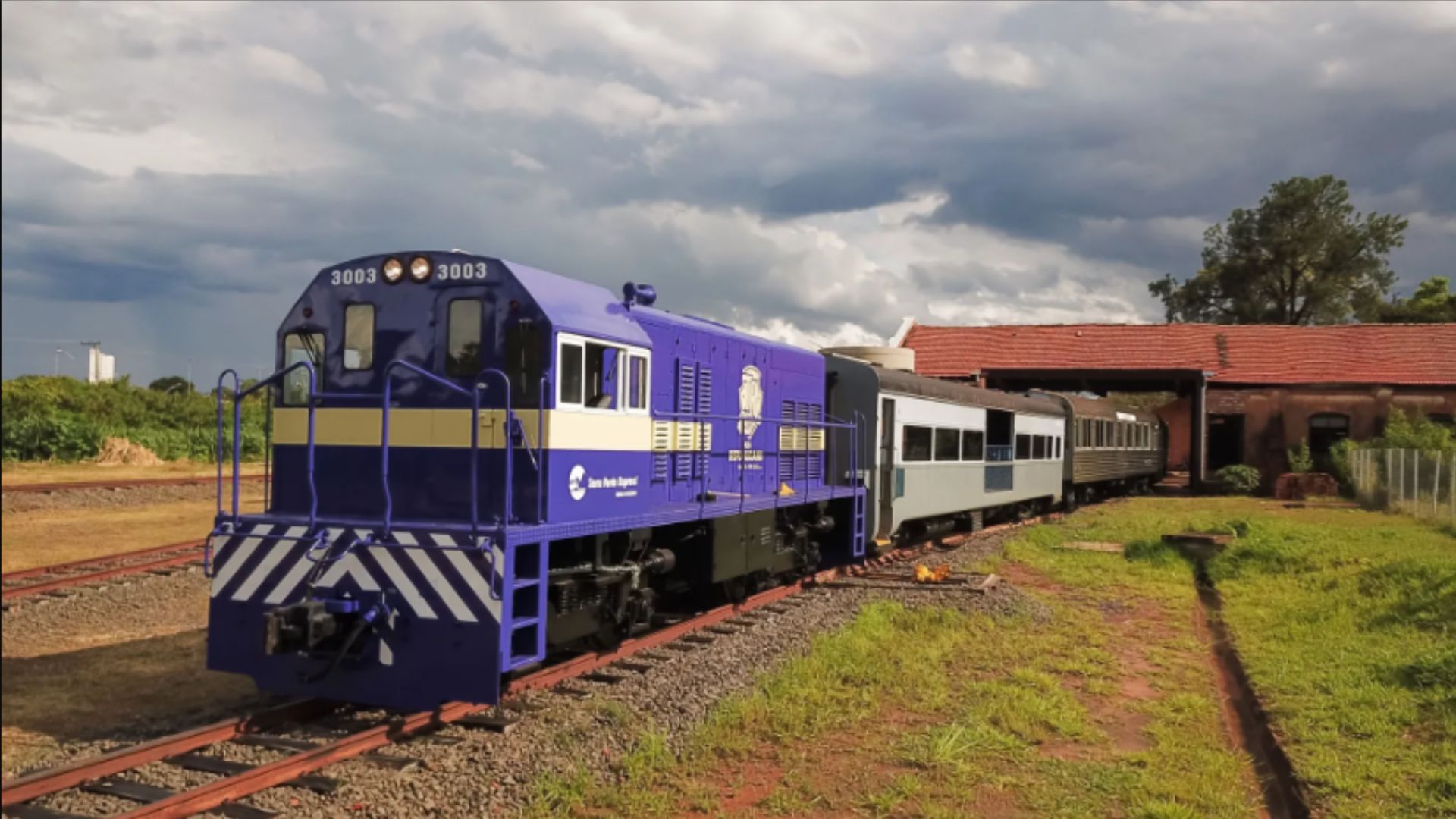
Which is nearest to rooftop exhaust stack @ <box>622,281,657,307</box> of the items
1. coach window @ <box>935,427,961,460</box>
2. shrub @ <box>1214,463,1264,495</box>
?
coach window @ <box>935,427,961,460</box>

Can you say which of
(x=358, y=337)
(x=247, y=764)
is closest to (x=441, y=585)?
(x=247, y=764)

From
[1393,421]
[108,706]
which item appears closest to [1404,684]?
[108,706]

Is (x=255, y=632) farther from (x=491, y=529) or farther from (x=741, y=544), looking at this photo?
(x=741, y=544)

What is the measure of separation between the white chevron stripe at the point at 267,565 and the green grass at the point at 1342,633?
699 cm

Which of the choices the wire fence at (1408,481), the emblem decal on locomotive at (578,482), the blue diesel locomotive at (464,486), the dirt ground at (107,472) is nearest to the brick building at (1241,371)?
the wire fence at (1408,481)

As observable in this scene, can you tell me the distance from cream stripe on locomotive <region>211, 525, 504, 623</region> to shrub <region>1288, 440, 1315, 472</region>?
109ft

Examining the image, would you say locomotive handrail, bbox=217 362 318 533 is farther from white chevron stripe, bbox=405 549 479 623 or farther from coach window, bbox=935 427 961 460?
coach window, bbox=935 427 961 460

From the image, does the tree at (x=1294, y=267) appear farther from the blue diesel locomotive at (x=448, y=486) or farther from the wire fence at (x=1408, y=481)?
the blue diesel locomotive at (x=448, y=486)

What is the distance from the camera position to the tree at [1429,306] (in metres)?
33.8

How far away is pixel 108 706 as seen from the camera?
778 centimetres

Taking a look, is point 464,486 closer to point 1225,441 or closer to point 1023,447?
point 1023,447

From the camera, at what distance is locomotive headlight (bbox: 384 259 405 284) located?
8.09m

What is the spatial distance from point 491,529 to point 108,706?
3.50m

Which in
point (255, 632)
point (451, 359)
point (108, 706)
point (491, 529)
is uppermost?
point (451, 359)
